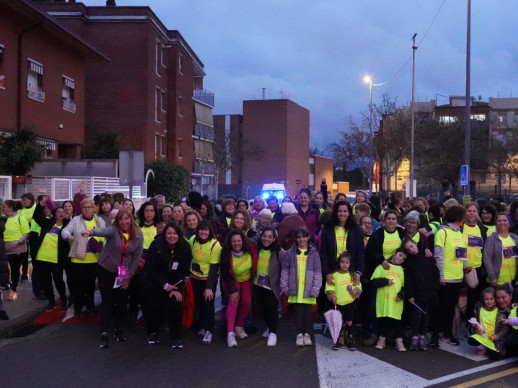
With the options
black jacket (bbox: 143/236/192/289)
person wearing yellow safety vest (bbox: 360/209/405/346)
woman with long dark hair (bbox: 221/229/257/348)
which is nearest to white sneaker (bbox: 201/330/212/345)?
woman with long dark hair (bbox: 221/229/257/348)

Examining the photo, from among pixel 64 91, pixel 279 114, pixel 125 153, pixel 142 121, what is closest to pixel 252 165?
pixel 279 114

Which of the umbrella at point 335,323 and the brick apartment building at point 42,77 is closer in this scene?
the umbrella at point 335,323

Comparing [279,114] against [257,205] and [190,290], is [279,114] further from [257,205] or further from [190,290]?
[190,290]

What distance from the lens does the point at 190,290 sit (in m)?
7.38

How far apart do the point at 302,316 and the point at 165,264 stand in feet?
6.17

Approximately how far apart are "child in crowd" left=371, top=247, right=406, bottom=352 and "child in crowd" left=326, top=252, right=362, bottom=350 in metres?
0.29

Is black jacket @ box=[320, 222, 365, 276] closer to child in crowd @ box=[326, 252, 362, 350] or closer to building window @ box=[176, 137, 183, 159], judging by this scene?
child in crowd @ box=[326, 252, 362, 350]

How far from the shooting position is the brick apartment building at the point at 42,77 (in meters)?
19.7

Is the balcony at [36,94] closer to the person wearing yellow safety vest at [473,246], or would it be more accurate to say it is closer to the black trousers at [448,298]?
the person wearing yellow safety vest at [473,246]

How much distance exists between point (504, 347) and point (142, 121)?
30110 mm

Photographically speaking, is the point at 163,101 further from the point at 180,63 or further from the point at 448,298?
the point at 448,298

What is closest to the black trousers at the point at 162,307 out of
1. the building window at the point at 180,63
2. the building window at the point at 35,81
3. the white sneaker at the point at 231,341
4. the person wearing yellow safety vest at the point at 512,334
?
the white sneaker at the point at 231,341

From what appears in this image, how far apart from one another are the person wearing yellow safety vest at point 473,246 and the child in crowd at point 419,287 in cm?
73

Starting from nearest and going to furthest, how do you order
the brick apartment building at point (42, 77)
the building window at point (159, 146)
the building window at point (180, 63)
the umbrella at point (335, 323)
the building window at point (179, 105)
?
the umbrella at point (335, 323) → the brick apartment building at point (42, 77) → the building window at point (159, 146) → the building window at point (179, 105) → the building window at point (180, 63)
